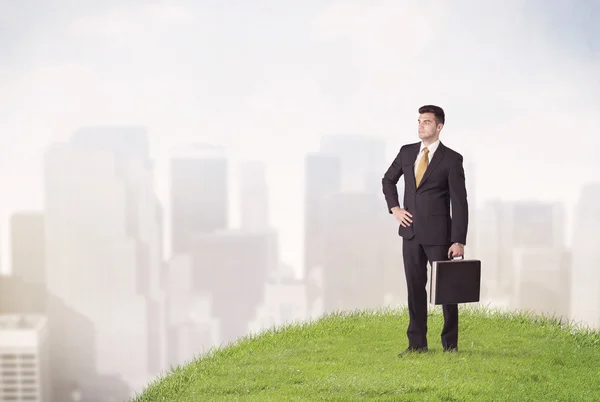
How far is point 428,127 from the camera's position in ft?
19.5

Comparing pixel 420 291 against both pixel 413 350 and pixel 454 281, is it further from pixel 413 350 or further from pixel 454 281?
pixel 413 350

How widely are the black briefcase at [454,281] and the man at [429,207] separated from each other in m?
0.14

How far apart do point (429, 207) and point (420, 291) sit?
72cm

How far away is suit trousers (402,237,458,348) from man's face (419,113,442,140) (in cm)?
85

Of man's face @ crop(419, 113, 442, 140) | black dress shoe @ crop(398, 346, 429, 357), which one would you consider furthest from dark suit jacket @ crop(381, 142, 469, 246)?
black dress shoe @ crop(398, 346, 429, 357)

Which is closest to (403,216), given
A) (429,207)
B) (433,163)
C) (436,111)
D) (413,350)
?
(429,207)

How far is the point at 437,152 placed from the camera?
594cm

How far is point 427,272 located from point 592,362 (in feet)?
5.71

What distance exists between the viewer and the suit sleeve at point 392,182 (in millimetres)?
6184

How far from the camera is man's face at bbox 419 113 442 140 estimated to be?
233 inches

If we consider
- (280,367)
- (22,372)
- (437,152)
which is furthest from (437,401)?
(22,372)

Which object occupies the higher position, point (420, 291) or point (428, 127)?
point (428, 127)

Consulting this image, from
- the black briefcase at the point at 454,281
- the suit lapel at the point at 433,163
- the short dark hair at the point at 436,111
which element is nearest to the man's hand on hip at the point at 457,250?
the black briefcase at the point at 454,281

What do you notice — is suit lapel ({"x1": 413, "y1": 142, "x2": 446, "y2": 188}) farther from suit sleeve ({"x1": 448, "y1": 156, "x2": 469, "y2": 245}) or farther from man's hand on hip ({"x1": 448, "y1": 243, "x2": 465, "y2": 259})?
man's hand on hip ({"x1": 448, "y1": 243, "x2": 465, "y2": 259})
